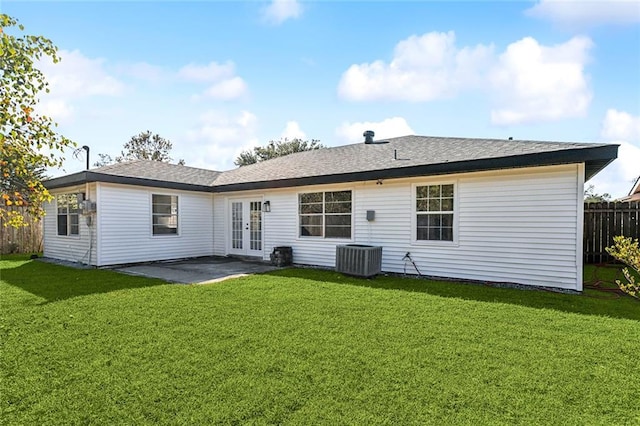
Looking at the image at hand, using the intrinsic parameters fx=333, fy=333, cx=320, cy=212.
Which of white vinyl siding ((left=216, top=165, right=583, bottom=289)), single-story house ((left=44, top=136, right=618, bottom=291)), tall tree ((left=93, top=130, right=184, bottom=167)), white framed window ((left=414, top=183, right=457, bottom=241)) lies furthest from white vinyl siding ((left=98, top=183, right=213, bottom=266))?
tall tree ((left=93, top=130, right=184, bottom=167))

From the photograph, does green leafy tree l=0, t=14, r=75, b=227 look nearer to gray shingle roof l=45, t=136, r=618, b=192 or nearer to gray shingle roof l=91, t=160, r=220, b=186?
gray shingle roof l=45, t=136, r=618, b=192

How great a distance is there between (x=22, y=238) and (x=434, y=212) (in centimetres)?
1519

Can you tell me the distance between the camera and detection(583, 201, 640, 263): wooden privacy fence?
9.87 metres

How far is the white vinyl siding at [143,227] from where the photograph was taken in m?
9.27

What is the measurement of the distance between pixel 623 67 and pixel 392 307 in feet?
27.6

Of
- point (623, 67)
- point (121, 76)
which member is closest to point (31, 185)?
point (121, 76)

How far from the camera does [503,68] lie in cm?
855

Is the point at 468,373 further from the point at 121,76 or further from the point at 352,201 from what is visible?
the point at 121,76

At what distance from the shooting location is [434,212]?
770 centimetres

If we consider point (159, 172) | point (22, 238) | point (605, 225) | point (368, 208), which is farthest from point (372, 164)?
point (22, 238)

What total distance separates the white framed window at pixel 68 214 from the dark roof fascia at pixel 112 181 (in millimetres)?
482

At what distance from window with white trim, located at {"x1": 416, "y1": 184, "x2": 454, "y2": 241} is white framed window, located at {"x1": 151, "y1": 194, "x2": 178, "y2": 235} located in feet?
25.3

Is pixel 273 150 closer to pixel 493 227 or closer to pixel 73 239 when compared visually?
pixel 73 239

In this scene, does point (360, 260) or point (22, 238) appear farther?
point (22, 238)
